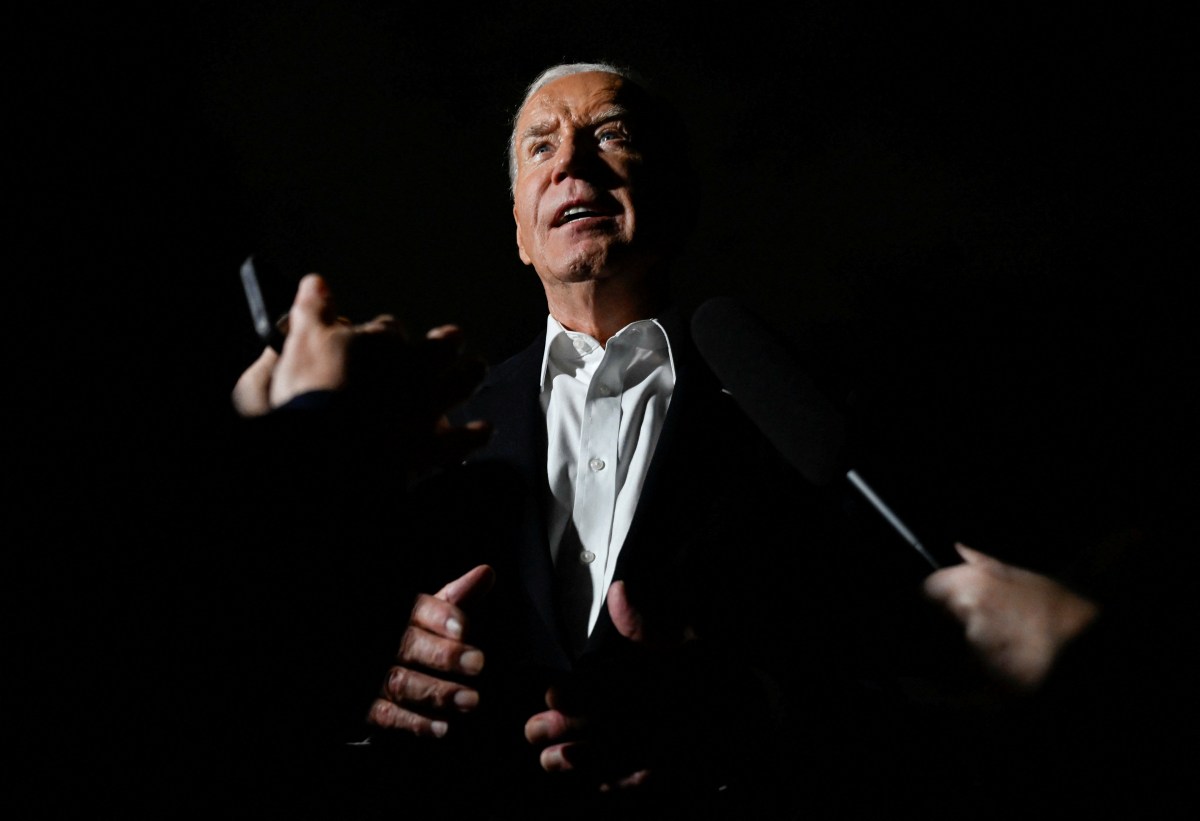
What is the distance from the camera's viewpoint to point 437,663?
2.61 feet

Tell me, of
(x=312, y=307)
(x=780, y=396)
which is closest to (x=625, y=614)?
(x=780, y=396)

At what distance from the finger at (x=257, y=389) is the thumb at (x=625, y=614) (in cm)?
37

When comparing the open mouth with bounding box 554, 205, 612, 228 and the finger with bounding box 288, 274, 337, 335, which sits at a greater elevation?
the open mouth with bounding box 554, 205, 612, 228

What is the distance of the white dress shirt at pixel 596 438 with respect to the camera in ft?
3.24

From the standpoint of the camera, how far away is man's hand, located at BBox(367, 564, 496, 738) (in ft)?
2.59

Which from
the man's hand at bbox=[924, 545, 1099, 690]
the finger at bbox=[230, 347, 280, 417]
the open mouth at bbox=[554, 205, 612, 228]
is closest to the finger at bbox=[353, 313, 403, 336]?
the finger at bbox=[230, 347, 280, 417]

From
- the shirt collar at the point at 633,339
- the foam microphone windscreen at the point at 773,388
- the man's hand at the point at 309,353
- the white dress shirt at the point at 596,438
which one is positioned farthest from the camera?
the shirt collar at the point at 633,339

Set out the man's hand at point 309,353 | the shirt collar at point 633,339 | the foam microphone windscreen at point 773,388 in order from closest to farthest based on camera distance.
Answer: the man's hand at point 309,353
the foam microphone windscreen at point 773,388
the shirt collar at point 633,339

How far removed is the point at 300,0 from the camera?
1.55 metres

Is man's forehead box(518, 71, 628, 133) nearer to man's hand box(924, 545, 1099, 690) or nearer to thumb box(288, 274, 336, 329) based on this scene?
thumb box(288, 274, 336, 329)

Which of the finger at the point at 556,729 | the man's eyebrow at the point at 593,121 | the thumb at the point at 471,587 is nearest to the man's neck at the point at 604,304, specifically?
the man's eyebrow at the point at 593,121

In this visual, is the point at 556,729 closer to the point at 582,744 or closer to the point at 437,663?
the point at 582,744

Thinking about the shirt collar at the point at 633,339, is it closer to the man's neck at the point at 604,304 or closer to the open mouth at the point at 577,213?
the man's neck at the point at 604,304

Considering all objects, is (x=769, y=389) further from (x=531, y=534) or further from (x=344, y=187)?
(x=344, y=187)
